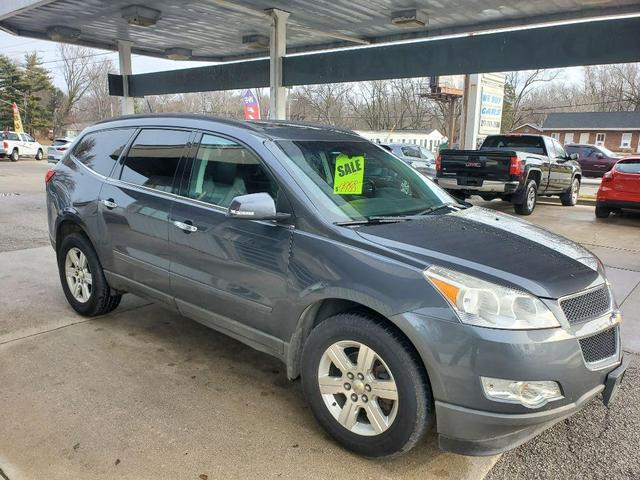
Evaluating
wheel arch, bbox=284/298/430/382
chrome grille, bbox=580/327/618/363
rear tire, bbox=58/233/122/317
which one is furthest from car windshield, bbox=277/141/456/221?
rear tire, bbox=58/233/122/317

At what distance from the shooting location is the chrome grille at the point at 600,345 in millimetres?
2461

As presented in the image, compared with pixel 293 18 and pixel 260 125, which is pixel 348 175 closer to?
pixel 260 125

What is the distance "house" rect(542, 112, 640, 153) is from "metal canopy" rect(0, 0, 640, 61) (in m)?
48.8

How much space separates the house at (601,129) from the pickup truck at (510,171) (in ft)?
158

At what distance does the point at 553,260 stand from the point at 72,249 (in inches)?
158

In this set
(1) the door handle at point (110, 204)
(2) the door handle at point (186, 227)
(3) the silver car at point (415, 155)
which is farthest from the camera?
(3) the silver car at point (415, 155)

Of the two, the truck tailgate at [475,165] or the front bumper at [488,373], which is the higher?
the truck tailgate at [475,165]

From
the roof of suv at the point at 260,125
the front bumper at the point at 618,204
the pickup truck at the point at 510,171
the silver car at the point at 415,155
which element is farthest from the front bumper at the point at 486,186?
the silver car at the point at 415,155

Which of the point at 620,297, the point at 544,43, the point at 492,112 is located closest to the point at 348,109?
the point at 492,112

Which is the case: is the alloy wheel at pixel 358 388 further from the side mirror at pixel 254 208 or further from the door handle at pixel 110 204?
the door handle at pixel 110 204

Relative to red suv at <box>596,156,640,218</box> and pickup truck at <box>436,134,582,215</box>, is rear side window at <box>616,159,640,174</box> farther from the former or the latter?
pickup truck at <box>436,134,582,215</box>

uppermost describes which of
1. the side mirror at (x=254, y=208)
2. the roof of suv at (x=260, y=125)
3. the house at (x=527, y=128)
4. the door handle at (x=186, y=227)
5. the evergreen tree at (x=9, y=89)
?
the evergreen tree at (x=9, y=89)

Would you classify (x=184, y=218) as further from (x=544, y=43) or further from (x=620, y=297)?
(x=544, y=43)

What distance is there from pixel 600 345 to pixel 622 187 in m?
10.1
